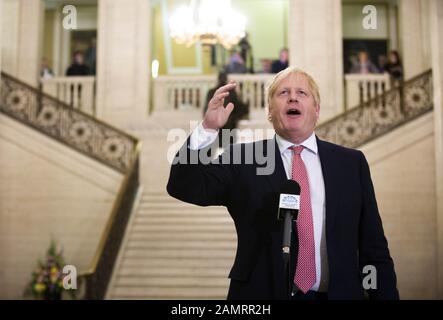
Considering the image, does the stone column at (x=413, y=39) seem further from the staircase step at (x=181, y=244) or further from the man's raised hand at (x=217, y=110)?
the man's raised hand at (x=217, y=110)

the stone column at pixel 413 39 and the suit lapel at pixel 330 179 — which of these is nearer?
the suit lapel at pixel 330 179

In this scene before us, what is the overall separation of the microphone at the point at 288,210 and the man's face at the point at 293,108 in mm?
376

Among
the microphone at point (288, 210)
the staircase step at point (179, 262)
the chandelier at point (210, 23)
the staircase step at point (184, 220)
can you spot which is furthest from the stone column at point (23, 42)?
the microphone at point (288, 210)

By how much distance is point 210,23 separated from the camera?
1005cm

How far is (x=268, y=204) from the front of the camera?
2.42m

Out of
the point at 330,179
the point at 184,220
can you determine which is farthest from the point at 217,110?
the point at 184,220

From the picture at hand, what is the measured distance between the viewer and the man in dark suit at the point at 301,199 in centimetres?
234

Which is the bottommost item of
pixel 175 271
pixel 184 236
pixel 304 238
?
pixel 175 271

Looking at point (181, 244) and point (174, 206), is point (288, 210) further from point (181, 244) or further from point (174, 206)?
point (174, 206)

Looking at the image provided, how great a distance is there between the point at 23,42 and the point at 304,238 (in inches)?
438

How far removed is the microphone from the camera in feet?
6.97

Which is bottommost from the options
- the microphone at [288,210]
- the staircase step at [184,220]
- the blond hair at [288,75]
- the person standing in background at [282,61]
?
the staircase step at [184,220]

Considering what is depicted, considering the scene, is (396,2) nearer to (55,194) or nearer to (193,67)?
(193,67)
